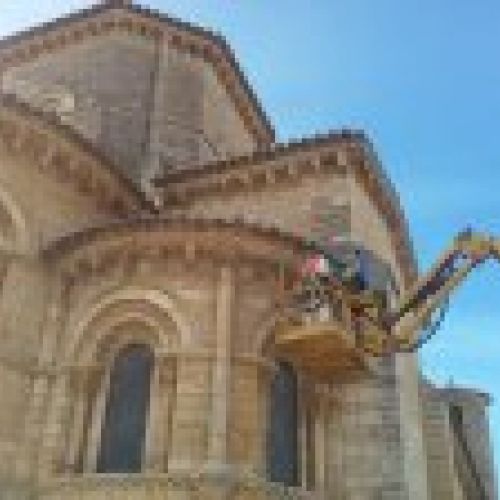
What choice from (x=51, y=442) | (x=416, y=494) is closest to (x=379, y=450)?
(x=416, y=494)

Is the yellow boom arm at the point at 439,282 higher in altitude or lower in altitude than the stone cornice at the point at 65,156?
lower

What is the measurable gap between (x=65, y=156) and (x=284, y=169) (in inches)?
140

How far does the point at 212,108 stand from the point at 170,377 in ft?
30.7

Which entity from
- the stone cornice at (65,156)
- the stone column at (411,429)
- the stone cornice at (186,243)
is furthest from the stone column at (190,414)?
the stone cornice at (65,156)

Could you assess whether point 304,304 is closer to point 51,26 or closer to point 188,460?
point 188,460

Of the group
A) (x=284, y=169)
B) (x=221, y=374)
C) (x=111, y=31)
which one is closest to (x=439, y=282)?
(x=221, y=374)

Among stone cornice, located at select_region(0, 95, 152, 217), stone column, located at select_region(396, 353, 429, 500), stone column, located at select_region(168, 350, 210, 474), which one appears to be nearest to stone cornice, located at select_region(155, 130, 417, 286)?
stone cornice, located at select_region(0, 95, 152, 217)

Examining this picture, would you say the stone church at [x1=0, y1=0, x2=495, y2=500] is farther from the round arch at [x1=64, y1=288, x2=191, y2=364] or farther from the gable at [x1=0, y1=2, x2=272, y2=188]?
the gable at [x1=0, y1=2, x2=272, y2=188]

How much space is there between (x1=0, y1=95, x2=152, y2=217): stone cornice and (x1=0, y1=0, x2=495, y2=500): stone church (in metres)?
0.02

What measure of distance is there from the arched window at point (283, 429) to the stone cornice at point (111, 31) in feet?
32.6

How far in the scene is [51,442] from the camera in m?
11.9

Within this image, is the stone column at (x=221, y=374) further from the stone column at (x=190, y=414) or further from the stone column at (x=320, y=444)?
the stone column at (x=320, y=444)

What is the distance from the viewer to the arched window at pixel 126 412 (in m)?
11.9

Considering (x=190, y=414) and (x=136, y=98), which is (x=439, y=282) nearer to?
(x=190, y=414)
